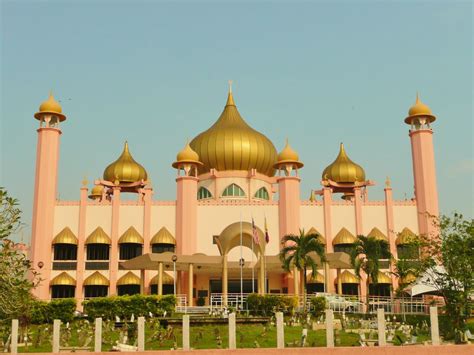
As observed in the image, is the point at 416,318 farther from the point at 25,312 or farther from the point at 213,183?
the point at 213,183

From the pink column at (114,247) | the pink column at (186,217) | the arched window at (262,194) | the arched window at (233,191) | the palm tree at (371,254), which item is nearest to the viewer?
the palm tree at (371,254)

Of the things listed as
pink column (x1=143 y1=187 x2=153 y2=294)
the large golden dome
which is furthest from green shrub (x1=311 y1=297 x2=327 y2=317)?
the large golden dome

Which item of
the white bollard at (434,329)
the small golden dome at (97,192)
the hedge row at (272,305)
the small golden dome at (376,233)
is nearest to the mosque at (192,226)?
the small golden dome at (376,233)

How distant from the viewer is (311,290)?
131 feet

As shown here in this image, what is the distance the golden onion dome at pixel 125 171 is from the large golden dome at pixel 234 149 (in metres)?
4.60

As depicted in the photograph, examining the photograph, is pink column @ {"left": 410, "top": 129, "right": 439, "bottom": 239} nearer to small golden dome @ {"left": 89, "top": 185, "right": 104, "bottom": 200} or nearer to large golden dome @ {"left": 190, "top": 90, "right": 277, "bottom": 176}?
large golden dome @ {"left": 190, "top": 90, "right": 277, "bottom": 176}

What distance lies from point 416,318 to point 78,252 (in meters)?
22.0

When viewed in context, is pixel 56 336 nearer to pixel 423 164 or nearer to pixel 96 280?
pixel 96 280

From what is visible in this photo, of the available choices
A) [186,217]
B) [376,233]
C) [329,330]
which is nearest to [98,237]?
[186,217]

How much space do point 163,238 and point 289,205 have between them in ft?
28.0

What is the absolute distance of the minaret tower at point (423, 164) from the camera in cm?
4109

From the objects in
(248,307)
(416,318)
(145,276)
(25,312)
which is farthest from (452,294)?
(145,276)

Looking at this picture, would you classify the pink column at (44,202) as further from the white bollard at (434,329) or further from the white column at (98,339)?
the white bollard at (434,329)

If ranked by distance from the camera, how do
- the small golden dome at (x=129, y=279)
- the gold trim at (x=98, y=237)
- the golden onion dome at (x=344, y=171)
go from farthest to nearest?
the golden onion dome at (x=344, y=171), the gold trim at (x=98, y=237), the small golden dome at (x=129, y=279)
